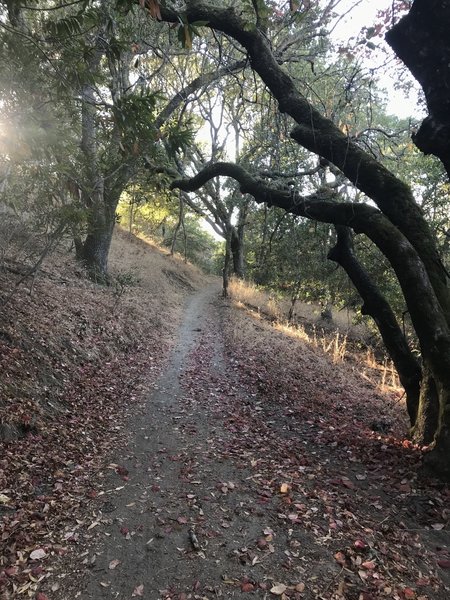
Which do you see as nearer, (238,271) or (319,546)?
(319,546)

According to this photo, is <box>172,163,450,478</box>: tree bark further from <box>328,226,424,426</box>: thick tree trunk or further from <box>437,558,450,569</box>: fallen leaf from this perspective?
<box>437,558,450,569</box>: fallen leaf

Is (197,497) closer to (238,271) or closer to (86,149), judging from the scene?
(86,149)

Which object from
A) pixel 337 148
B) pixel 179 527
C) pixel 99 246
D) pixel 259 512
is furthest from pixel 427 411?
pixel 99 246

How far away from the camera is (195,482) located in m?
4.64

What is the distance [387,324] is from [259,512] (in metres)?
3.29

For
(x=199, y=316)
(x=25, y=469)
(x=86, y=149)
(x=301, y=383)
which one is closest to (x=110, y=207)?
(x=86, y=149)

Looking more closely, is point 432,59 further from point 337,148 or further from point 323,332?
point 323,332

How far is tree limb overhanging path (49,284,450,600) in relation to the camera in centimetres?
319

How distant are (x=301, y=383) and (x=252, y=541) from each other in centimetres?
494

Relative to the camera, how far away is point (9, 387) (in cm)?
534

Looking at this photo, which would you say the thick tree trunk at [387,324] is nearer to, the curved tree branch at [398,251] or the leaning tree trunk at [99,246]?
the curved tree branch at [398,251]

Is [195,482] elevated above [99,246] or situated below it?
below

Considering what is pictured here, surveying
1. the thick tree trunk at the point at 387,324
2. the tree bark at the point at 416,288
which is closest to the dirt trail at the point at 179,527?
the tree bark at the point at 416,288

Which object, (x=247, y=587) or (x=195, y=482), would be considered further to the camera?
(x=195, y=482)
